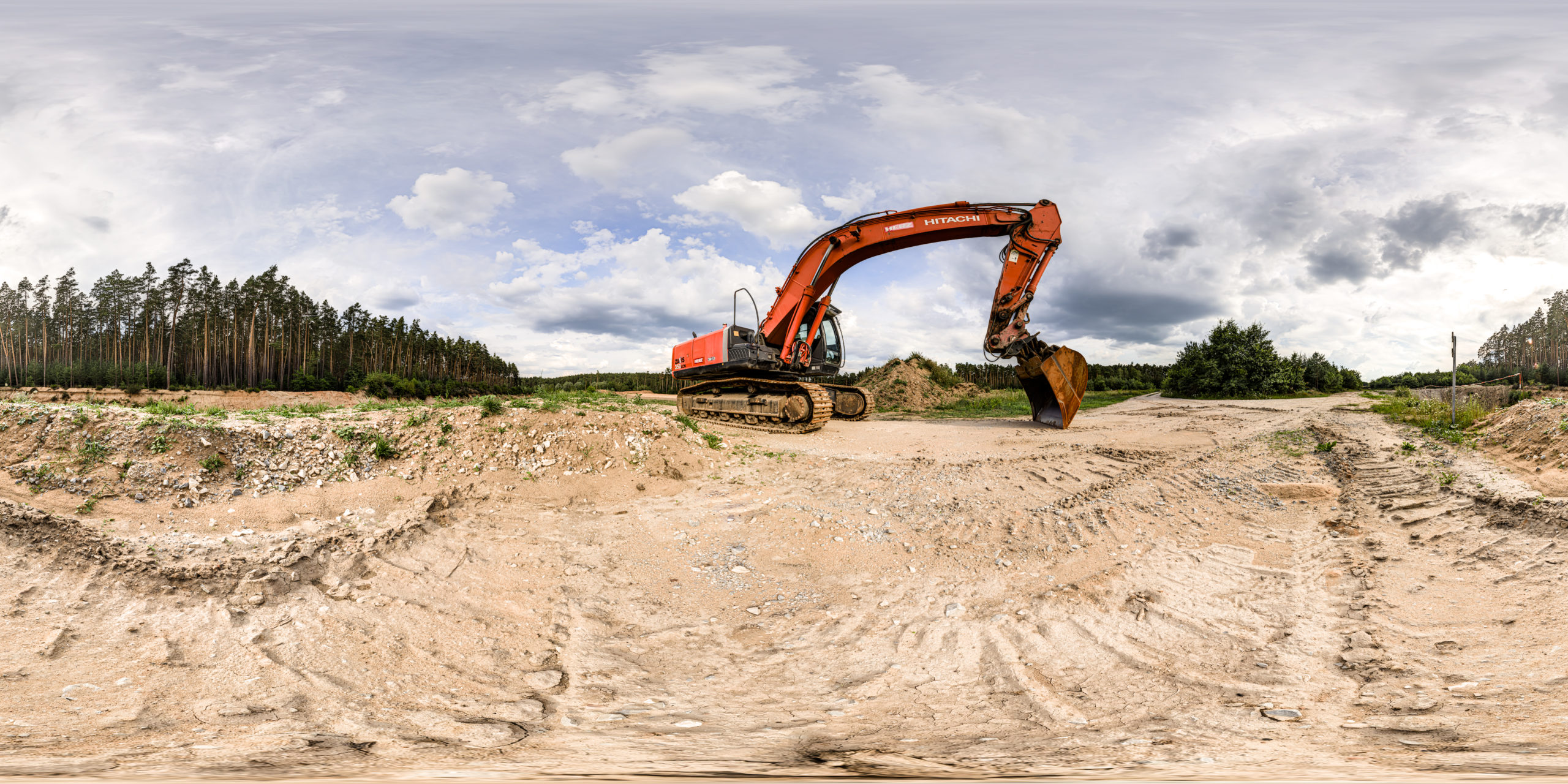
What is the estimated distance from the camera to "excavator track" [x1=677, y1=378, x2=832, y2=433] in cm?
1562

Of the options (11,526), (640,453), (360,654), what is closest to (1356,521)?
(640,453)

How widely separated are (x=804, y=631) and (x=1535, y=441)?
12.2 meters

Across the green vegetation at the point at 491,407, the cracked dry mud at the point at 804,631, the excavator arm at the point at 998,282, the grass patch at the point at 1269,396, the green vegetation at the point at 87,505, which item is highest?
the excavator arm at the point at 998,282

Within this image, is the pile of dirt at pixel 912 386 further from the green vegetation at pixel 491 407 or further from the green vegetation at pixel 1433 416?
the green vegetation at pixel 491 407

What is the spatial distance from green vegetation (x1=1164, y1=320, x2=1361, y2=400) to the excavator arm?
57.7ft

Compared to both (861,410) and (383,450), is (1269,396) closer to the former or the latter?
(861,410)

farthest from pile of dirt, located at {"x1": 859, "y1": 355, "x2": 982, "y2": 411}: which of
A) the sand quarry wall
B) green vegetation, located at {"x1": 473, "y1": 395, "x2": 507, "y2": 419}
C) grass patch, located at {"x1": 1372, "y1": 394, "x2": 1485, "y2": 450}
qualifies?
green vegetation, located at {"x1": 473, "y1": 395, "x2": 507, "y2": 419}

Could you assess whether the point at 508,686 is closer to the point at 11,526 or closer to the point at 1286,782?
the point at 1286,782

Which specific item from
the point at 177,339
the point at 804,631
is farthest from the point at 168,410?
the point at 177,339

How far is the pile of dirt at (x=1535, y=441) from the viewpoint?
7.96 m

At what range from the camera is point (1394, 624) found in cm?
479

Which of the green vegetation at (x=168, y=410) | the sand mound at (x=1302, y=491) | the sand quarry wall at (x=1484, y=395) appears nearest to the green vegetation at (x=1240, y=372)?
the sand quarry wall at (x=1484, y=395)

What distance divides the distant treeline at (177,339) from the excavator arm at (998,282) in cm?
3298

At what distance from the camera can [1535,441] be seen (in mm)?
9438
